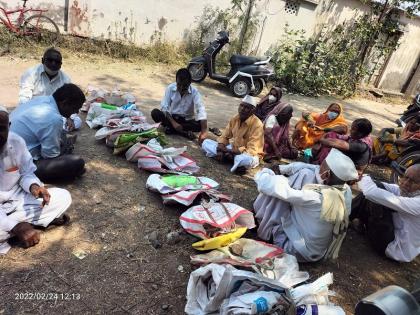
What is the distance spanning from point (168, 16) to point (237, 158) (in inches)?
248

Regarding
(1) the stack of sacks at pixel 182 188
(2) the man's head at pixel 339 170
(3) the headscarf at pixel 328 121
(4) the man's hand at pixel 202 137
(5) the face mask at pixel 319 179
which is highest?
(2) the man's head at pixel 339 170

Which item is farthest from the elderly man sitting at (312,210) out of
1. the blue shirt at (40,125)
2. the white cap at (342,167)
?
the blue shirt at (40,125)

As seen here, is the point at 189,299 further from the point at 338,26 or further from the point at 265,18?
the point at 338,26

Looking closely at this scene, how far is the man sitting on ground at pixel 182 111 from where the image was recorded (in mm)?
5395

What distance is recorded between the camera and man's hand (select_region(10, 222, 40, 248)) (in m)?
2.72

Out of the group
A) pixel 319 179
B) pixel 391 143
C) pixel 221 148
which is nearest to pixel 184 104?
pixel 221 148

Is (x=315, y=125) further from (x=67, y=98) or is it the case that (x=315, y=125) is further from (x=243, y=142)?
(x=67, y=98)

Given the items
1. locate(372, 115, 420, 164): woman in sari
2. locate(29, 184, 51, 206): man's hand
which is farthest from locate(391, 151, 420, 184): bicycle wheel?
locate(29, 184, 51, 206): man's hand

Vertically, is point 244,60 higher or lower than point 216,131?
higher

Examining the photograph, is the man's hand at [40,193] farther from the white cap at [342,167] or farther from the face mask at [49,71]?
the white cap at [342,167]

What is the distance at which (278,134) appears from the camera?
17.7 feet

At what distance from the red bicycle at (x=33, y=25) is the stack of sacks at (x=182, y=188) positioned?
6.31 metres

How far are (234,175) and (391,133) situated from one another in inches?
128

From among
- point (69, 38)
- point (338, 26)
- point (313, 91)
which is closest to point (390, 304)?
point (69, 38)
